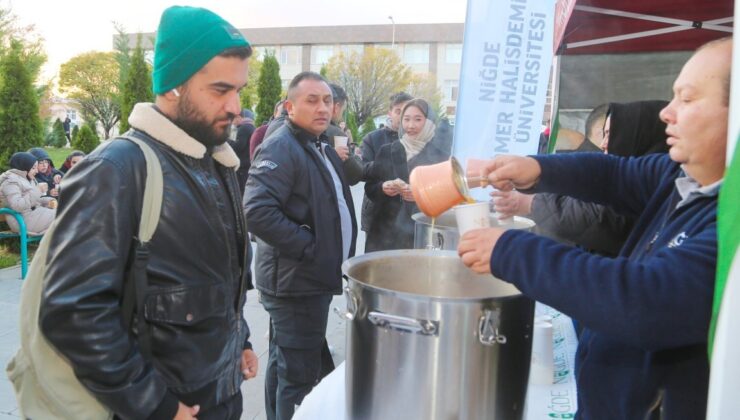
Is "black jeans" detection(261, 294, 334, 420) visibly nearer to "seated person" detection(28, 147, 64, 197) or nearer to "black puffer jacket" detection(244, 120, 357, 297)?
"black puffer jacket" detection(244, 120, 357, 297)

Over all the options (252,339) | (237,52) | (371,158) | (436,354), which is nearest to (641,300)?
(436,354)

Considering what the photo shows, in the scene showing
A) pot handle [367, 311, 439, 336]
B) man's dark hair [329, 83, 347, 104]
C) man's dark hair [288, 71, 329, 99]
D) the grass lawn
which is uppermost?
man's dark hair [329, 83, 347, 104]

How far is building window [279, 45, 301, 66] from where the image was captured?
180 feet

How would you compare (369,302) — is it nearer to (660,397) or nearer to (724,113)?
(660,397)

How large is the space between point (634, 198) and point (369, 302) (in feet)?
3.14

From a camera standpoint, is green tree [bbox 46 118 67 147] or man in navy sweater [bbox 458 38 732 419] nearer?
man in navy sweater [bbox 458 38 732 419]

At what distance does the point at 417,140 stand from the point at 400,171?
0.33 meters

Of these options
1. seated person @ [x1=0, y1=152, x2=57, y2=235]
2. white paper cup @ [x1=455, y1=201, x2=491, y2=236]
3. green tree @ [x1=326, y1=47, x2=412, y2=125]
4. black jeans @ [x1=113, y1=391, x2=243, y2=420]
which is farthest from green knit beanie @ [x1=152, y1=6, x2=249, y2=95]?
green tree @ [x1=326, y1=47, x2=412, y2=125]

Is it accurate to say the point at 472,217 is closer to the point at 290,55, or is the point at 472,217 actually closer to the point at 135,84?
the point at 135,84

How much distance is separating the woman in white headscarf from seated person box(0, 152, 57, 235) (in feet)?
13.4

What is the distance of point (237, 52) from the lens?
163 centimetres

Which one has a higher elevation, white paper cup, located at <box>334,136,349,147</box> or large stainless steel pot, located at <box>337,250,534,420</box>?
white paper cup, located at <box>334,136,349,147</box>

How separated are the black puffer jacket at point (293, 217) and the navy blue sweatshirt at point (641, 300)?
5.72 feet

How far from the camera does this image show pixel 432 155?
4.73 metres
